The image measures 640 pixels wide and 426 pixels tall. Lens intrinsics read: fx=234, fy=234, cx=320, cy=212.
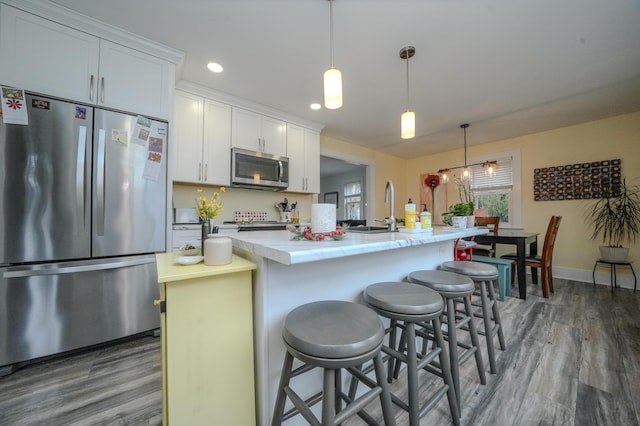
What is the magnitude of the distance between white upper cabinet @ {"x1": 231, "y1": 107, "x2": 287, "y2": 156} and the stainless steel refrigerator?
3.56ft

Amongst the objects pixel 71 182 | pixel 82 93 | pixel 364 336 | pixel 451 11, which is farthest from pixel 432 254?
pixel 82 93

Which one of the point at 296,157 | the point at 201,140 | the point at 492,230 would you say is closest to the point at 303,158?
the point at 296,157

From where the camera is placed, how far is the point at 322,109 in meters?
3.27

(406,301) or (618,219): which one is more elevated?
(618,219)

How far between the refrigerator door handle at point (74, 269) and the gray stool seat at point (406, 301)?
1.89m

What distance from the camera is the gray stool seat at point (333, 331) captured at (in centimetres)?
72

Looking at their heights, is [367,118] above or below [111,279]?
above

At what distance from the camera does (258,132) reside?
3176mm

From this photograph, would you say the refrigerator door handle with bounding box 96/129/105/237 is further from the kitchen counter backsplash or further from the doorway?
the doorway

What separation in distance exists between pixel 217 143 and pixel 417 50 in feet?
7.69

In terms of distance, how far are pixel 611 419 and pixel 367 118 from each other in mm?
3480

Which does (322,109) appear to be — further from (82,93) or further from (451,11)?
(82,93)

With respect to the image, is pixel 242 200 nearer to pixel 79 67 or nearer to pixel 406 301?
pixel 79 67

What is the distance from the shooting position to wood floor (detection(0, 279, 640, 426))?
3.91ft
